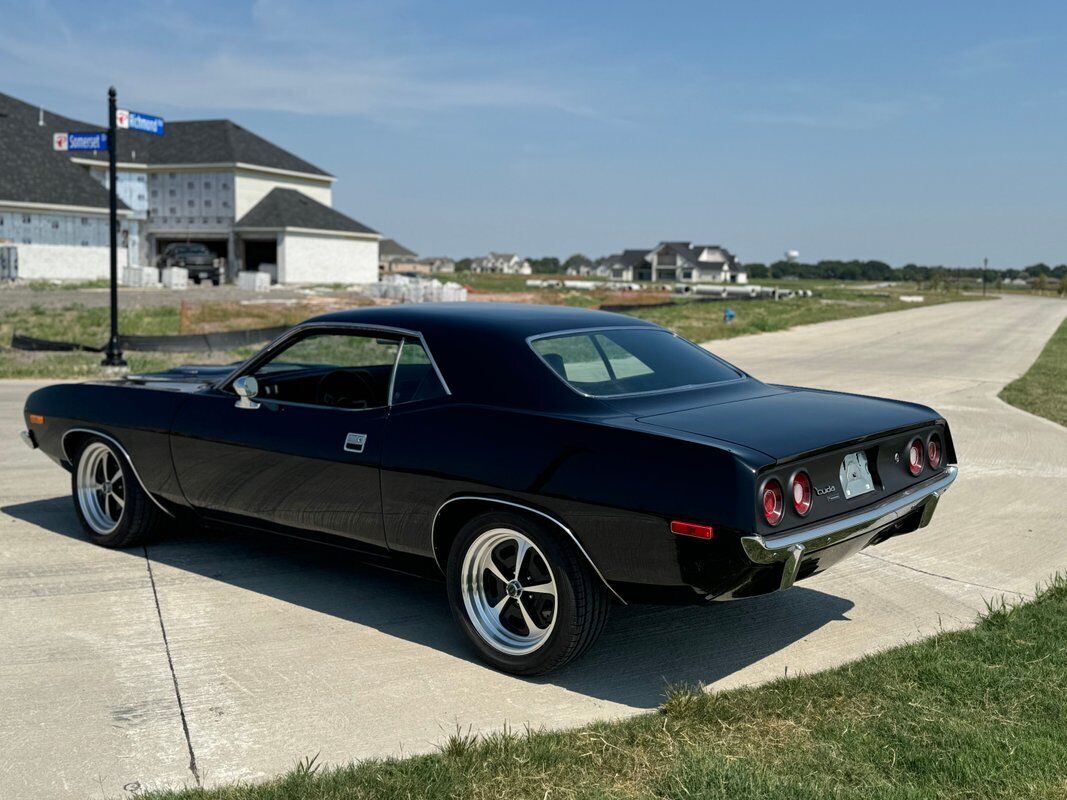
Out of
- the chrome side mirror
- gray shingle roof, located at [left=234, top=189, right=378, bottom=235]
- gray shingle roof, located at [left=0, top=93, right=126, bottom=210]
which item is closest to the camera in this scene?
the chrome side mirror

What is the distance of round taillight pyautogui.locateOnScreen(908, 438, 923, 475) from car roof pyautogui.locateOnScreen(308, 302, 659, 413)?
1.52 metres

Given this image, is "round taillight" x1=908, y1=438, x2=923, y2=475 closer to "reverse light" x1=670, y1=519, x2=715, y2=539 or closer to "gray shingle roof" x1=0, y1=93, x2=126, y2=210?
"reverse light" x1=670, y1=519, x2=715, y2=539

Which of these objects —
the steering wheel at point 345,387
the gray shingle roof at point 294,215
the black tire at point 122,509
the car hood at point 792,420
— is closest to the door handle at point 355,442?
the steering wheel at point 345,387

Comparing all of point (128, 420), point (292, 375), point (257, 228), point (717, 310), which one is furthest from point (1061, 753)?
point (257, 228)

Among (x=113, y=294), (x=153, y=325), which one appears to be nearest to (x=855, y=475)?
(x=113, y=294)

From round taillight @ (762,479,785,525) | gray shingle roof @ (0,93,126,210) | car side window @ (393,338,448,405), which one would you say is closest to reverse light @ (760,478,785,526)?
round taillight @ (762,479,785,525)

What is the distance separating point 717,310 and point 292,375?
120 ft

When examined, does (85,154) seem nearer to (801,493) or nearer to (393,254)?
(801,493)

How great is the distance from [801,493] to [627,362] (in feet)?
4.07

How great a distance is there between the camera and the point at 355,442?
15.9ft

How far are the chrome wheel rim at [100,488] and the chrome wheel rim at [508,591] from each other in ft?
8.91

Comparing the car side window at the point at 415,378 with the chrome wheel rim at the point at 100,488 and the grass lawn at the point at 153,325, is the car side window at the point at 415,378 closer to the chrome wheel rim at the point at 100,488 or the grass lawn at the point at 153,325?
the chrome wheel rim at the point at 100,488

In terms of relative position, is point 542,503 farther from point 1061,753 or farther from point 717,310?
point 717,310

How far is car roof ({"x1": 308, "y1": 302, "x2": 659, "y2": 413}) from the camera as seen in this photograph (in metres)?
4.49
